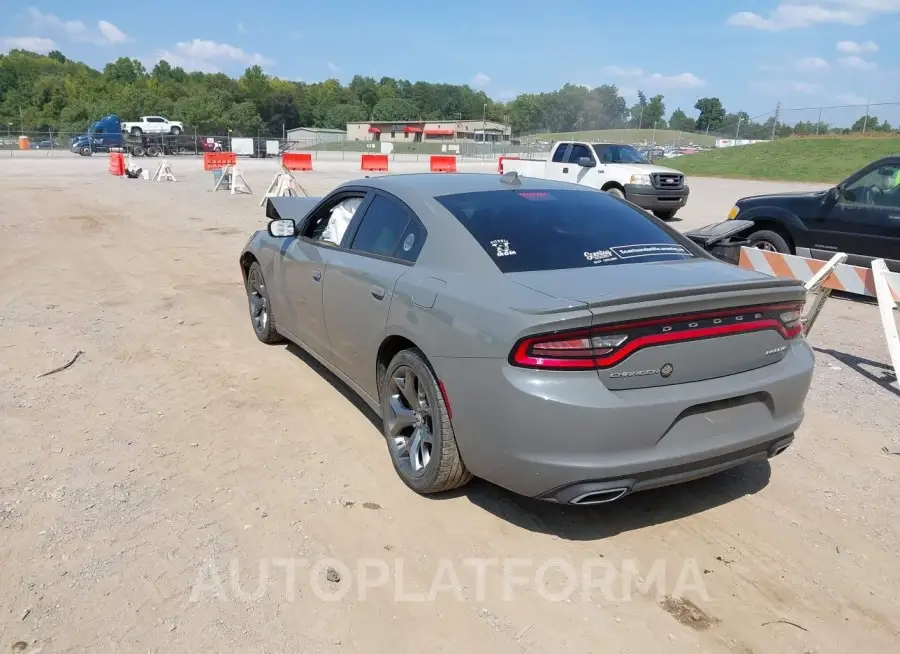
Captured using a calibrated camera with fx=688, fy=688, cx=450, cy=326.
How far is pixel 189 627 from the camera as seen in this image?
2.63 m

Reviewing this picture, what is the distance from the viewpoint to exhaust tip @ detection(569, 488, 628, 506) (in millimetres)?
2863

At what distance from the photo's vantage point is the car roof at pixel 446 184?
409 centimetres

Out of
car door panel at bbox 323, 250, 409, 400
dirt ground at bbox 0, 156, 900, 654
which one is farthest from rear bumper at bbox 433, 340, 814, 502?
car door panel at bbox 323, 250, 409, 400

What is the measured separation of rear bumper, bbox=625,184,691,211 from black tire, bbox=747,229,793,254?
6.25 metres

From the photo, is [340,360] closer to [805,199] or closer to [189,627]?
[189,627]

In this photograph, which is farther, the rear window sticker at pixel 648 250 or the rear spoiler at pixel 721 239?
the rear spoiler at pixel 721 239

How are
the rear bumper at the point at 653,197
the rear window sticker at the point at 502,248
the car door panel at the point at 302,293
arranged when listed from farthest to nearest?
the rear bumper at the point at 653,197, the car door panel at the point at 302,293, the rear window sticker at the point at 502,248

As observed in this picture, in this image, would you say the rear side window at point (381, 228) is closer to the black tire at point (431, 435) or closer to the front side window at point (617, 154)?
the black tire at point (431, 435)

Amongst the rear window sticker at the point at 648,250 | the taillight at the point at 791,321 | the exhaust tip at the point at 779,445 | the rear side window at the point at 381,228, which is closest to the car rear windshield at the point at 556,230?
the rear window sticker at the point at 648,250

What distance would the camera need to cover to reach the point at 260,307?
614cm

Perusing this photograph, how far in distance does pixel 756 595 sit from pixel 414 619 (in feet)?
4.68

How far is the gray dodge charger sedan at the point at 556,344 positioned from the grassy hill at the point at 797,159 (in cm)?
3486

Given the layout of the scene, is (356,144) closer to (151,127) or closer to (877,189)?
(151,127)

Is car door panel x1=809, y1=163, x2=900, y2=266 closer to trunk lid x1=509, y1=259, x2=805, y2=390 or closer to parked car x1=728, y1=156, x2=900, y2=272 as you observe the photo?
parked car x1=728, y1=156, x2=900, y2=272
